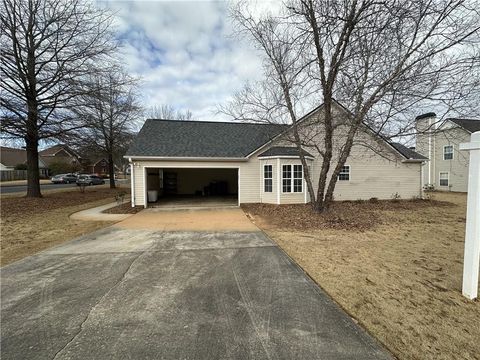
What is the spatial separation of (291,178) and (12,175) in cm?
4898

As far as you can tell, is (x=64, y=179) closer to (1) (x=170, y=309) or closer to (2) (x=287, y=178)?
(2) (x=287, y=178)

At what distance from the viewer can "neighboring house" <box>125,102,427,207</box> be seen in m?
13.4

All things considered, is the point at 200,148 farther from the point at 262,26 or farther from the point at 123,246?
the point at 123,246

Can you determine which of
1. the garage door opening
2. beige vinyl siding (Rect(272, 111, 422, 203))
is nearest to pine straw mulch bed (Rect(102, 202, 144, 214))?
the garage door opening

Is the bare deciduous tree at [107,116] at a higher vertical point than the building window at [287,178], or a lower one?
higher

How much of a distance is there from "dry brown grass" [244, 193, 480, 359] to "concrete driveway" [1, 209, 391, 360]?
0.36 metres

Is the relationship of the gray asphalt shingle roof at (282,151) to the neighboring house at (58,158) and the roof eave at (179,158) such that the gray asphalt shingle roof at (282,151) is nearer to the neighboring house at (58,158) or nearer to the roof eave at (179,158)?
the roof eave at (179,158)

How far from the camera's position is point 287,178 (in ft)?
45.1

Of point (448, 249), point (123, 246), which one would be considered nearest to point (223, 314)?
point (123, 246)

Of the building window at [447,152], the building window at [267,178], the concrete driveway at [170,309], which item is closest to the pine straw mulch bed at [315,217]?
the building window at [267,178]

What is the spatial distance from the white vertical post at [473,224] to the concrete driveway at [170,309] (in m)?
2.20

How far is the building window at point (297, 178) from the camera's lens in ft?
45.3

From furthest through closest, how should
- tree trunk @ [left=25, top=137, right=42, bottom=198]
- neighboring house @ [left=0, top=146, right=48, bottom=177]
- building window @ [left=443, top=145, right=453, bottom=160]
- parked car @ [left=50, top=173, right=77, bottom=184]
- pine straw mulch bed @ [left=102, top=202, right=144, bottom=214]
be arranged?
neighboring house @ [left=0, top=146, right=48, bottom=177]
parked car @ [left=50, top=173, right=77, bottom=184]
building window @ [left=443, top=145, right=453, bottom=160]
tree trunk @ [left=25, top=137, right=42, bottom=198]
pine straw mulch bed @ [left=102, top=202, right=144, bottom=214]

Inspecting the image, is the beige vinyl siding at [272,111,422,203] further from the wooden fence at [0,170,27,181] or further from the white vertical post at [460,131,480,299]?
the wooden fence at [0,170,27,181]
